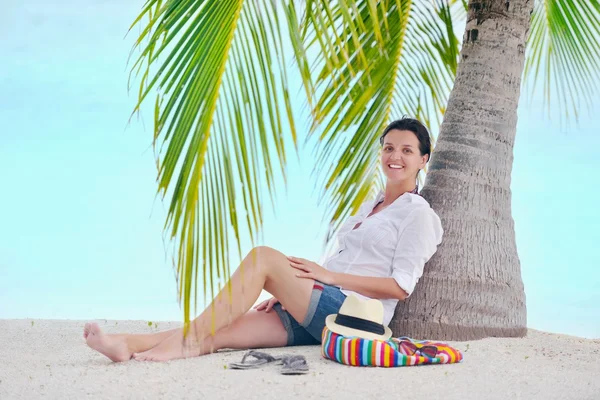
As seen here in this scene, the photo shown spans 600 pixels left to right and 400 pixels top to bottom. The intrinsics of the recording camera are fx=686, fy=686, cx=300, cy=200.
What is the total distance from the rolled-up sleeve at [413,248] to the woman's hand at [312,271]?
33 cm

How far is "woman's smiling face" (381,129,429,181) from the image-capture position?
378 cm

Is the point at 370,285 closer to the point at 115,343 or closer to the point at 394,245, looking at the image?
the point at 394,245

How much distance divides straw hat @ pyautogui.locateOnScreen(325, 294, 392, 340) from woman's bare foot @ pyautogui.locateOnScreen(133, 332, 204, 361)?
736 mm

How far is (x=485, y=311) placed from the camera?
409 centimetres

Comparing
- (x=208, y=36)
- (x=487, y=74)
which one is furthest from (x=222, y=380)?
(x=487, y=74)

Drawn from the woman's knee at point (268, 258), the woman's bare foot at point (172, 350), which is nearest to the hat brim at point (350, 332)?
the woman's knee at point (268, 258)

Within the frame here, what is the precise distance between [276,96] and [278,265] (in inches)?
42.3

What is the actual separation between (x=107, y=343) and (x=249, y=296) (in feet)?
2.39

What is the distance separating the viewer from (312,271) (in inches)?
136

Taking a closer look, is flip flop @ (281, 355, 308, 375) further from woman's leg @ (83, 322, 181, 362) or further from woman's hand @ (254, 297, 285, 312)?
woman's leg @ (83, 322, 181, 362)

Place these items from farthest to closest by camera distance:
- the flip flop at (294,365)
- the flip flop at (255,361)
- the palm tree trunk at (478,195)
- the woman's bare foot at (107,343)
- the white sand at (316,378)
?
the palm tree trunk at (478,195)
the woman's bare foot at (107,343)
the flip flop at (255,361)
the flip flop at (294,365)
the white sand at (316,378)

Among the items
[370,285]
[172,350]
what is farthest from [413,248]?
[172,350]

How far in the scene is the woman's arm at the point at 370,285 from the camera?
3.45 meters

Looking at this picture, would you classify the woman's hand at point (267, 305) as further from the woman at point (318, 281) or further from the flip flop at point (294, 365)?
the flip flop at point (294, 365)
